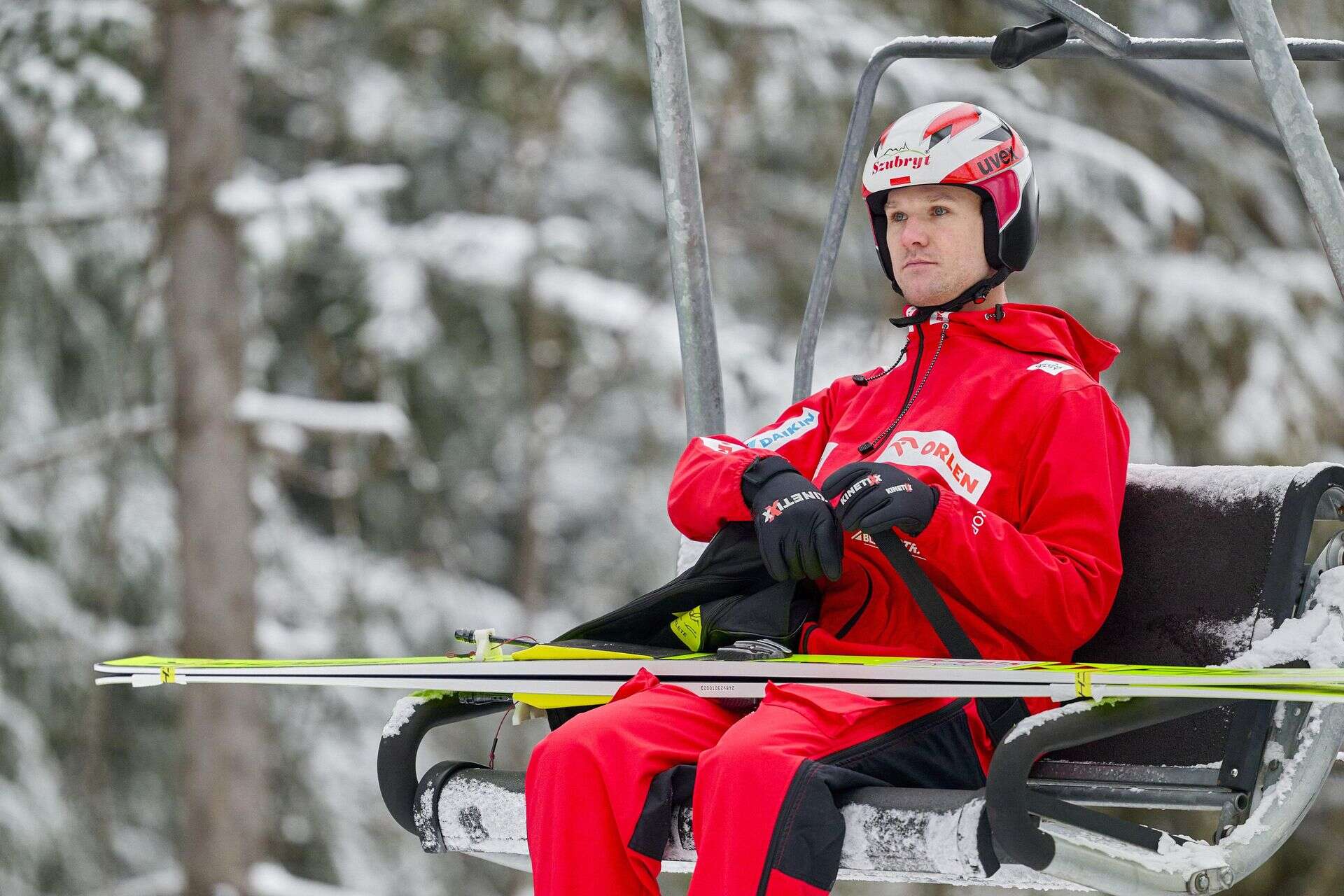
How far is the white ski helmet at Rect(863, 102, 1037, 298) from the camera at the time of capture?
2684mm

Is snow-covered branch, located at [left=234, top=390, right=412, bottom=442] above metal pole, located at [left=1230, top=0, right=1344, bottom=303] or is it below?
below

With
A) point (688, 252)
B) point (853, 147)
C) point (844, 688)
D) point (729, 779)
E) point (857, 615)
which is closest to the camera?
point (729, 779)

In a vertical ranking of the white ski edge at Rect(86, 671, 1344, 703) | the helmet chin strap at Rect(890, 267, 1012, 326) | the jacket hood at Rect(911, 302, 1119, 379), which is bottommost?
the white ski edge at Rect(86, 671, 1344, 703)

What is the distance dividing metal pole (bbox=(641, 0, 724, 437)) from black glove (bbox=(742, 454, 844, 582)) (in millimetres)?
617

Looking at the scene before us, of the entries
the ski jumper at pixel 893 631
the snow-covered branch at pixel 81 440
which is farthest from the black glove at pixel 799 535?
the snow-covered branch at pixel 81 440

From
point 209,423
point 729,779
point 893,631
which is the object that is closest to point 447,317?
point 209,423

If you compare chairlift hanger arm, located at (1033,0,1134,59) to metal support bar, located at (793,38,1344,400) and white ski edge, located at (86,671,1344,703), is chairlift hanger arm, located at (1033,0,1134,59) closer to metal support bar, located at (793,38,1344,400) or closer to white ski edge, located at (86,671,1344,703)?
metal support bar, located at (793,38,1344,400)

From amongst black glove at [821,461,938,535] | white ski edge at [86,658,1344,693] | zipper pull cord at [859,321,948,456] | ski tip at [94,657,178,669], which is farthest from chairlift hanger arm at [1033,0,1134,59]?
ski tip at [94,657,178,669]

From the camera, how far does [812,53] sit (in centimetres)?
990

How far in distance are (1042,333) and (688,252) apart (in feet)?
2.45

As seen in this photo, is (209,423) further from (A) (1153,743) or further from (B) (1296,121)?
(B) (1296,121)

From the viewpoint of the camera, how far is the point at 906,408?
2713 millimetres

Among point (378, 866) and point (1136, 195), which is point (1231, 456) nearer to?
point (1136, 195)

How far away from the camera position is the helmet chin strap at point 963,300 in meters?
2.75
